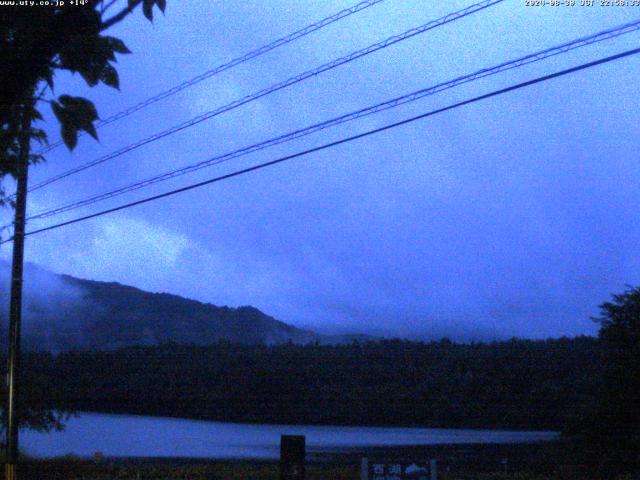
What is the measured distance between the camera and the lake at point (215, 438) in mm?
18594

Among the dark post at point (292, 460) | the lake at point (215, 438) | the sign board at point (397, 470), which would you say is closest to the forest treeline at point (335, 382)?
the lake at point (215, 438)

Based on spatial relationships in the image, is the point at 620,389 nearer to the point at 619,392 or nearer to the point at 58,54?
the point at 619,392

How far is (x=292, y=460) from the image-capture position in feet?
31.8

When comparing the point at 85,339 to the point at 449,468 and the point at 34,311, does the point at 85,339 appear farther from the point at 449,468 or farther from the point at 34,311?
the point at 449,468

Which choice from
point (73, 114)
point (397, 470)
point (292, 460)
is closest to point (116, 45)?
point (73, 114)

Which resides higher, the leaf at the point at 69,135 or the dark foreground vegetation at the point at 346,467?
the leaf at the point at 69,135

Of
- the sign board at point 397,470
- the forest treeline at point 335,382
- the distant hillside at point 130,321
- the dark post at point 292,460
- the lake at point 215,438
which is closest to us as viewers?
the sign board at point 397,470

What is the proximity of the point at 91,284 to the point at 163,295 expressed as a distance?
2.52 metres

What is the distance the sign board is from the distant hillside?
1612 centimetres

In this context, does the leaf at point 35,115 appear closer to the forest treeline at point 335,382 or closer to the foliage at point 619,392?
the foliage at point 619,392

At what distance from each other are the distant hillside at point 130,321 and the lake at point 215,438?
3479mm

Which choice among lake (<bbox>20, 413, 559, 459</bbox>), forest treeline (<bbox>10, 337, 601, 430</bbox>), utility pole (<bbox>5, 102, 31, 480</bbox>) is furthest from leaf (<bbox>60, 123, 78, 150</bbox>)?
lake (<bbox>20, 413, 559, 459</bbox>)

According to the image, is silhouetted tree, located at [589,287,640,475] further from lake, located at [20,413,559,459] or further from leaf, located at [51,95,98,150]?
leaf, located at [51,95,98,150]

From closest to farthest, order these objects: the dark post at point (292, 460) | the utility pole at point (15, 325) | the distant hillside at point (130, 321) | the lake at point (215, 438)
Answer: the dark post at point (292, 460) → the utility pole at point (15, 325) → the lake at point (215, 438) → the distant hillside at point (130, 321)
